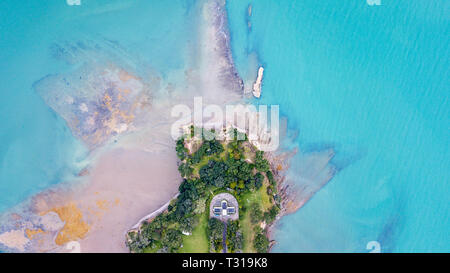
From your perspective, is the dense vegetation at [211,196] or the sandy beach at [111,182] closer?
the dense vegetation at [211,196]

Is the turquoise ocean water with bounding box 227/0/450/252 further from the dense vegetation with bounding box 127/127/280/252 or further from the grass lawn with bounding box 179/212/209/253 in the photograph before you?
the grass lawn with bounding box 179/212/209/253

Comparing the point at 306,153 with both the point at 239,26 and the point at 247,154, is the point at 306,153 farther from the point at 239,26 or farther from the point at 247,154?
the point at 239,26

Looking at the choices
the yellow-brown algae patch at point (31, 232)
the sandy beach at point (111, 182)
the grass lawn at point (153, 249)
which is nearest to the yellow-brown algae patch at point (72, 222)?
the sandy beach at point (111, 182)

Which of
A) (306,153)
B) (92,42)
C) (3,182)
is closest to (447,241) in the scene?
(306,153)

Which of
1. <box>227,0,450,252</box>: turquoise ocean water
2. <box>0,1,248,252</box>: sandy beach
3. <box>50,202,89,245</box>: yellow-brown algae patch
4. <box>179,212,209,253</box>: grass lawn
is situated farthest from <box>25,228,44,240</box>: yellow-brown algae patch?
<box>227,0,450,252</box>: turquoise ocean water

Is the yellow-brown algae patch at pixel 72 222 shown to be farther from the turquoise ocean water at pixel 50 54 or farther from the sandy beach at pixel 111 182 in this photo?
the turquoise ocean water at pixel 50 54

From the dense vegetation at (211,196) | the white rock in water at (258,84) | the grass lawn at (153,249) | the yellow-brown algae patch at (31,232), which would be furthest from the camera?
the white rock in water at (258,84)

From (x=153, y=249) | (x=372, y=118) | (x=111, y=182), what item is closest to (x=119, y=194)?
(x=111, y=182)
